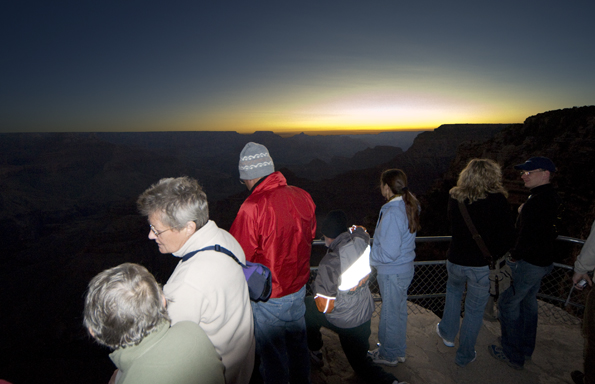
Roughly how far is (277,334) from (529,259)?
2324mm

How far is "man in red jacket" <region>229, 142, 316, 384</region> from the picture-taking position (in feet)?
6.04

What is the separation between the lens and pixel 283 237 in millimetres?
1893

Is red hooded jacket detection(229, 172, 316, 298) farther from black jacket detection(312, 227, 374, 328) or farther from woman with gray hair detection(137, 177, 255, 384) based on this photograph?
woman with gray hair detection(137, 177, 255, 384)

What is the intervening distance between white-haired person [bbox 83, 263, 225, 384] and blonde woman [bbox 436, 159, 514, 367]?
2.33 m

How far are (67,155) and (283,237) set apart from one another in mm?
167489

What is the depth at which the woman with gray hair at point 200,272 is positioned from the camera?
119 cm

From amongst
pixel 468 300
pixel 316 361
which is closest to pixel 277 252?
pixel 316 361

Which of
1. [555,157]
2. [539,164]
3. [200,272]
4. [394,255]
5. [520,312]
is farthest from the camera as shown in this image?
[555,157]

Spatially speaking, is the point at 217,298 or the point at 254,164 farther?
the point at 254,164

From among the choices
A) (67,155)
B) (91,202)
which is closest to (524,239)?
(91,202)

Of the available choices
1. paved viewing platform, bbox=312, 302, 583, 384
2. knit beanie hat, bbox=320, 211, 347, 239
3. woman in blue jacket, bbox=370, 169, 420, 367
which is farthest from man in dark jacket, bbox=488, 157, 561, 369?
knit beanie hat, bbox=320, 211, 347, 239

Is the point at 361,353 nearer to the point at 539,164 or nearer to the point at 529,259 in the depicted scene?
the point at 529,259

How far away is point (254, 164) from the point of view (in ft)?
6.57

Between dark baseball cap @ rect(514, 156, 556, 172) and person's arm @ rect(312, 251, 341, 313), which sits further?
dark baseball cap @ rect(514, 156, 556, 172)
